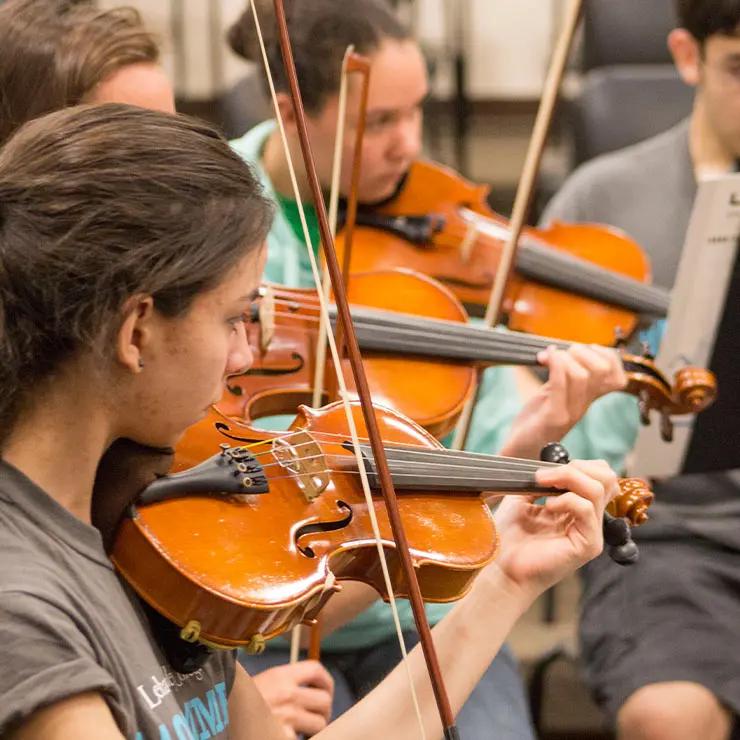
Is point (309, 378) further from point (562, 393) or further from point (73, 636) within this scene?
point (73, 636)

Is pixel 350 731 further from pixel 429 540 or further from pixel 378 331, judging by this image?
pixel 378 331

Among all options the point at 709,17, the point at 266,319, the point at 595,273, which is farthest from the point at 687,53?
the point at 266,319

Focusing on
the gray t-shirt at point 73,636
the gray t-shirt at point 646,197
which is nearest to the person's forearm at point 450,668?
the gray t-shirt at point 73,636

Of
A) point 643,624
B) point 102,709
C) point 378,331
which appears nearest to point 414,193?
point 378,331

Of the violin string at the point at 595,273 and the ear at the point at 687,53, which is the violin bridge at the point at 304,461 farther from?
the ear at the point at 687,53

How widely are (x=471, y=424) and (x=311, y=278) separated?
283 mm

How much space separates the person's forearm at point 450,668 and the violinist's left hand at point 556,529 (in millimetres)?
17

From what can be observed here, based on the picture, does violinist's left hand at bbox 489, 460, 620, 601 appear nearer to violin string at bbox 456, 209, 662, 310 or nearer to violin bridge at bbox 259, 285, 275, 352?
violin bridge at bbox 259, 285, 275, 352

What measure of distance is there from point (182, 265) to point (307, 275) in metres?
0.65

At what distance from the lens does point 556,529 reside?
3.29ft

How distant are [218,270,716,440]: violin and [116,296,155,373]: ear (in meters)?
0.34

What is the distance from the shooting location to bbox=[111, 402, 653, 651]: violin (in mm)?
778

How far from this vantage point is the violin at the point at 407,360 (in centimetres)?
116

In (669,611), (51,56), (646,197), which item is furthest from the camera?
(646,197)
